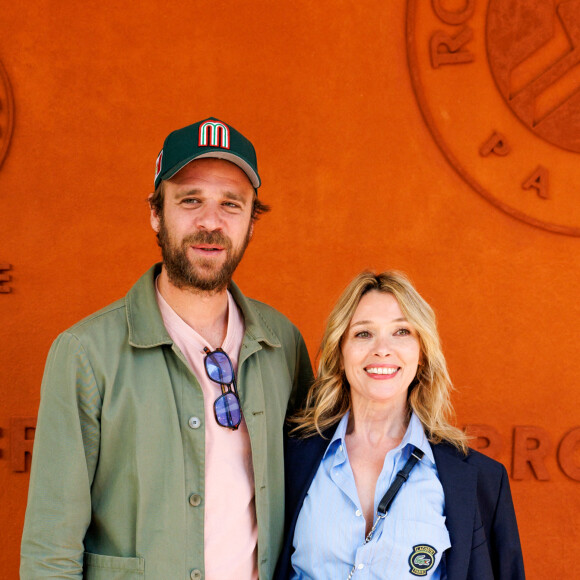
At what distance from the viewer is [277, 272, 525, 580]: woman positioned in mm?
1860

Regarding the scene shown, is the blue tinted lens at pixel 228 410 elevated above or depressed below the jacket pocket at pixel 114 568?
above

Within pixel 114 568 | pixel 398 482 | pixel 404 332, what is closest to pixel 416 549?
pixel 398 482

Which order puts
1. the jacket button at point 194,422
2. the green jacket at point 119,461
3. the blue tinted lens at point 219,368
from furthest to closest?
the blue tinted lens at point 219,368, the jacket button at point 194,422, the green jacket at point 119,461

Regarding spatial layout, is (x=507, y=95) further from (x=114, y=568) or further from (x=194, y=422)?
(x=114, y=568)

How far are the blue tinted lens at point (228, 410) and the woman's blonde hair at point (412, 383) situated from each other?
1.20 feet

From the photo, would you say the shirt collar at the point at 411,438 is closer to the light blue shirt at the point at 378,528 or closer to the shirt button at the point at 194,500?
the light blue shirt at the point at 378,528

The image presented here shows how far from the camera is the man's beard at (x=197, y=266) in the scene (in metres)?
1.93

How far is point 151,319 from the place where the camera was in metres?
1.89

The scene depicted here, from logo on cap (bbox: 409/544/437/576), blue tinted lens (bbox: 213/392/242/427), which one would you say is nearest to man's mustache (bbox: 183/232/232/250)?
blue tinted lens (bbox: 213/392/242/427)

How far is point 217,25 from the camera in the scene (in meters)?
3.34

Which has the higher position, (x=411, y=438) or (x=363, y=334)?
(x=363, y=334)

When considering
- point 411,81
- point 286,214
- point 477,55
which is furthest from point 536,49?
point 286,214

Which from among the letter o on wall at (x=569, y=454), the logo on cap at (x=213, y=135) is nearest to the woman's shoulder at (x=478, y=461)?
the logo on cap at (x=213, y=135)

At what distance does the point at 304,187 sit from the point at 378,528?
194 cm
